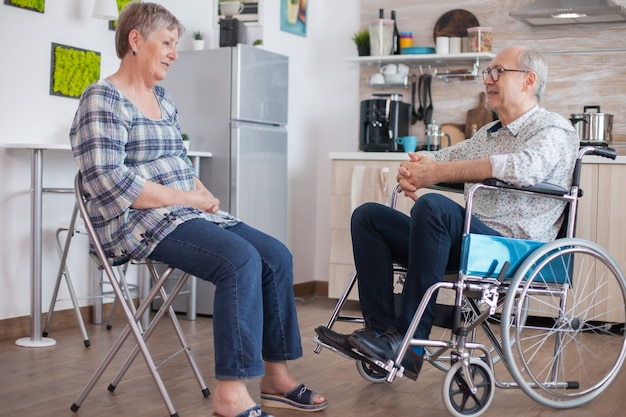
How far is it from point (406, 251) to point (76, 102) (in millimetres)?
2051

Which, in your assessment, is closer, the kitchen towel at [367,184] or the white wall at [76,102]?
the white wall at [76,102]

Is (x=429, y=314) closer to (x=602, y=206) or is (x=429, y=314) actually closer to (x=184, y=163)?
(x=184, y=163)

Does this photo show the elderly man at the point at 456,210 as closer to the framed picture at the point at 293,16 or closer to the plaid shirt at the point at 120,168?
the plaid shirt at the point at 120,168

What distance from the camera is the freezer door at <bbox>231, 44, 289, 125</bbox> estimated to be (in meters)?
4.45

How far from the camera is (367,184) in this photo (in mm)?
4840

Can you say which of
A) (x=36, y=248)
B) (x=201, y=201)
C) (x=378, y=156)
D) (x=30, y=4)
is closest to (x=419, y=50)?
(x=378, y=156)

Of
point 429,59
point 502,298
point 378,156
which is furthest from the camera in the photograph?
point 429,59

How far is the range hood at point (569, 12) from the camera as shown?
4473mm

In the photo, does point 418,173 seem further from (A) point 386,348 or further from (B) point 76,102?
(B) point 76,102

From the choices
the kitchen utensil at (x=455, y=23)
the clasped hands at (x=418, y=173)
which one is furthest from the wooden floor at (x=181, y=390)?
the kitchen utensil at (x=455, y=23)

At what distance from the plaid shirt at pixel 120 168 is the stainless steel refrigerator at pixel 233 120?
193cm

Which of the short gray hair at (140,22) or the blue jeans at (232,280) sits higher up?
the short gray hair at (140,22)

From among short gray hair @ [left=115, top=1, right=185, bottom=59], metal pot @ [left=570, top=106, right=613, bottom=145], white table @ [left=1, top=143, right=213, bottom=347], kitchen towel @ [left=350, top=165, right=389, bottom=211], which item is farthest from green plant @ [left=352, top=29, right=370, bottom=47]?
short gray hair @ [left=115, top=1, right=185, bottom=59]

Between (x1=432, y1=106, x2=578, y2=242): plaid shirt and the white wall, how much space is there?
2.10m
